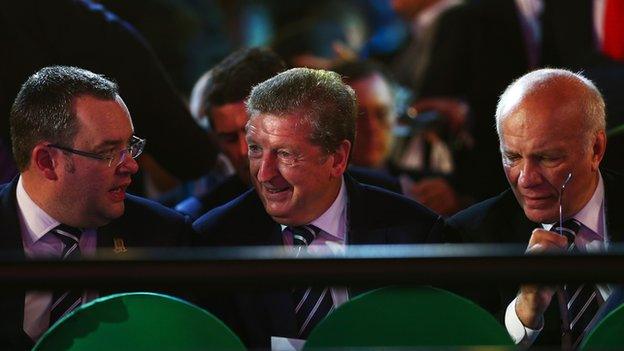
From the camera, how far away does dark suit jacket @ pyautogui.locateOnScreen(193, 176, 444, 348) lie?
198cm

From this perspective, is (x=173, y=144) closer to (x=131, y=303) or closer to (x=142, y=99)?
(x=142, y=99)

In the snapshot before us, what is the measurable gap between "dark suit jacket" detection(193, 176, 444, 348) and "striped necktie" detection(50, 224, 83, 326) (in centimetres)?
23

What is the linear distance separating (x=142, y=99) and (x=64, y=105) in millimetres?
720

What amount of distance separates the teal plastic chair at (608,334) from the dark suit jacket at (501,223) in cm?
43

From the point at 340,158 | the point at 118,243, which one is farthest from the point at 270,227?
the point at 118,243

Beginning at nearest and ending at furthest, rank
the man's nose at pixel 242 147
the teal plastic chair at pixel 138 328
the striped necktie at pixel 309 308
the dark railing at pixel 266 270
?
the dark railing at pixel 266 270 → the teal plastic chair at pixel 138 328 → the striped necktie at pixel 309 308 → the man's nose at pixel 242 147

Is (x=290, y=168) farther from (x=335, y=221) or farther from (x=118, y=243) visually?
(x=118, y=243)

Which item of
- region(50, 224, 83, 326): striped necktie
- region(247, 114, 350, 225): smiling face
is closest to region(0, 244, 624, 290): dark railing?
region(50, 224, 83, 326): striped necktie

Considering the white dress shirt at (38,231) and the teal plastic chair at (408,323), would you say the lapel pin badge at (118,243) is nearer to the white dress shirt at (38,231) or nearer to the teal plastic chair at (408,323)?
the white dress shirt at (38,231)

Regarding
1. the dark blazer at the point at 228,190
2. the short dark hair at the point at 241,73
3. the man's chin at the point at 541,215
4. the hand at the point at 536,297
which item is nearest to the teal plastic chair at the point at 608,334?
the hand at the point at 536,297

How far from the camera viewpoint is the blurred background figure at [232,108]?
2666 mm

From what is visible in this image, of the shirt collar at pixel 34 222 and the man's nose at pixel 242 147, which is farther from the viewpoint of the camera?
the man's nose at pixel 242 147

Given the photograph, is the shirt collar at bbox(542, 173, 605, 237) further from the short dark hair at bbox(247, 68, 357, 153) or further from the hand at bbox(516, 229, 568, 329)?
the short dark hair at bbox(247, 68, 357, 153)

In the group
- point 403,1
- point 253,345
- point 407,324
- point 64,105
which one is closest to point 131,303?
point 407,324
